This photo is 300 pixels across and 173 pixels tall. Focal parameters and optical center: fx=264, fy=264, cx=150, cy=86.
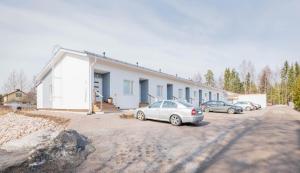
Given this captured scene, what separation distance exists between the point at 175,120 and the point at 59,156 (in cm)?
813

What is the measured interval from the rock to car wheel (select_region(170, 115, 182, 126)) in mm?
6230

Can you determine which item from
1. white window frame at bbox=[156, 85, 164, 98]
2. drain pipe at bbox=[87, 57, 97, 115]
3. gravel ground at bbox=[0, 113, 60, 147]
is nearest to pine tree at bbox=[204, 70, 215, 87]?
white window frame at bbox=[156, 85, 164, 98]

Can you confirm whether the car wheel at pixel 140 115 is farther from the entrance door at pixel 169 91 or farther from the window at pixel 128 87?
the entrance door at pixel 169 91

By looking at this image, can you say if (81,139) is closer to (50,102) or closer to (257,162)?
(257,162)

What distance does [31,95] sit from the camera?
67.7 meters

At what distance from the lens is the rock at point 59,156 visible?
6203mm

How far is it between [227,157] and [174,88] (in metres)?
26.4

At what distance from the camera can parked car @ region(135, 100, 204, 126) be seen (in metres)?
14.1

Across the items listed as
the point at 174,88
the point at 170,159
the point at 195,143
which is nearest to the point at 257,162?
the point at 170,159

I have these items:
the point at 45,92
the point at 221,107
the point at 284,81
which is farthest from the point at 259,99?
the point at 45,92

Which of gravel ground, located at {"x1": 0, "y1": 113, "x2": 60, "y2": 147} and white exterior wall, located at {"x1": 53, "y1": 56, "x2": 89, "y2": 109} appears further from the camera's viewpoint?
white exterior wall, located at {"x1": 53, "y1": 56, "x2": 89, "y2": 109}

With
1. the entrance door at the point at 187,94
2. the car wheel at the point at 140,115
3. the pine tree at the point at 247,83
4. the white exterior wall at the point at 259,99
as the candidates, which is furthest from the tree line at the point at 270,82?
the car wheel at the point at 140,115

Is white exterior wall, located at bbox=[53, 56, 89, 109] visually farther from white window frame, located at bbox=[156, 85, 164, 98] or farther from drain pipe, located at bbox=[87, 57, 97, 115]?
white window frame, located at bbox=[156, 85, 164, 98]

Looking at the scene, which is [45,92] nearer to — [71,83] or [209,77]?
[71,83]
